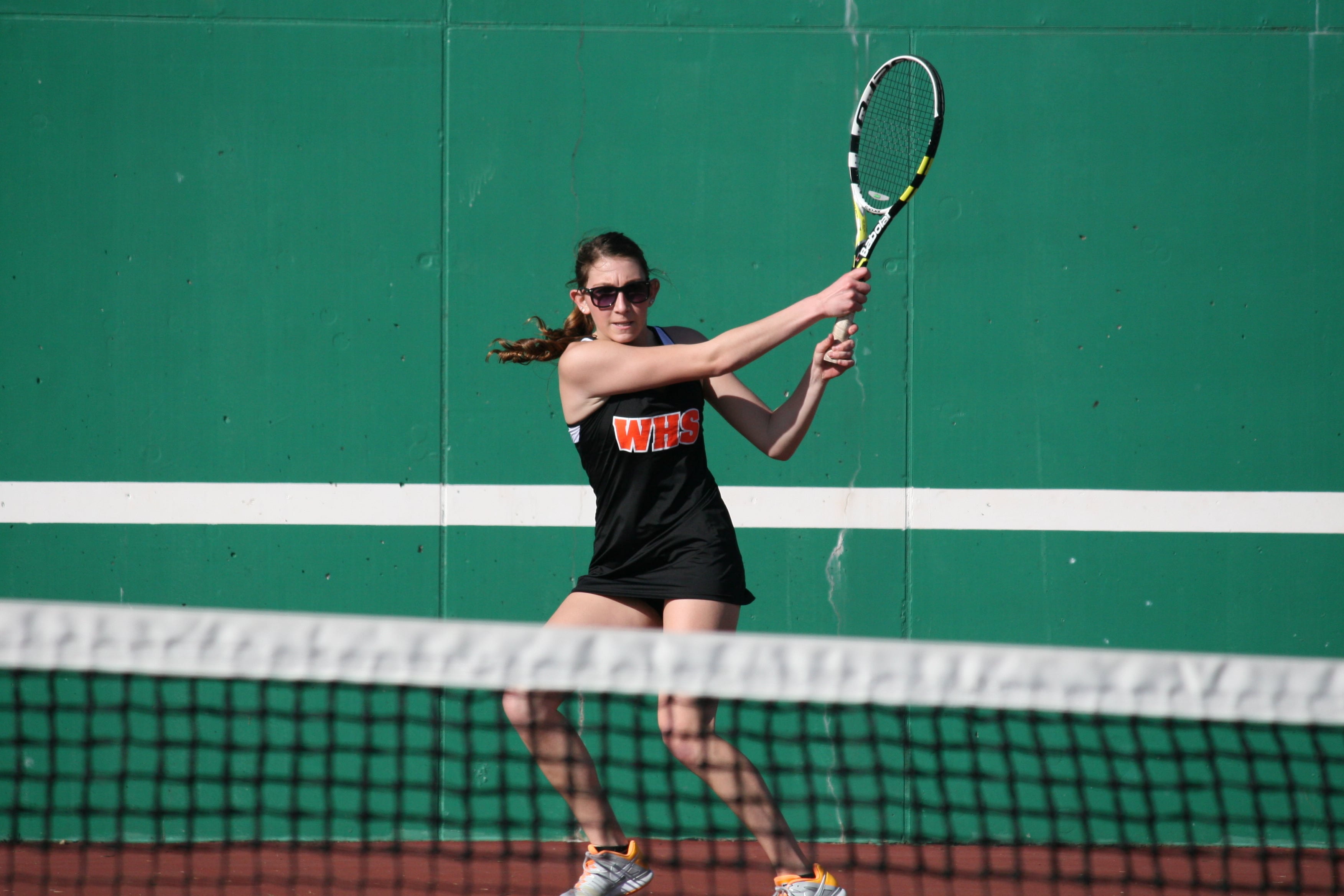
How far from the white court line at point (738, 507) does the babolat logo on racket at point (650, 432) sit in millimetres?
954

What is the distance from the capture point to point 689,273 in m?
3.54

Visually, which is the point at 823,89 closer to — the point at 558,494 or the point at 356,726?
the point at 558,494

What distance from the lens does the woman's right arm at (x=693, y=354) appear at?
7.79ft

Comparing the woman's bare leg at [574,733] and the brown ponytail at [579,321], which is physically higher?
the brown ponytail at [579,321]

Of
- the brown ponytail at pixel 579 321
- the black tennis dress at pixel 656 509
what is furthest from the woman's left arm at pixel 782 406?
the brown ponytail at pixel 579 321

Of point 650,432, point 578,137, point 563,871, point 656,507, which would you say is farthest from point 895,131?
point 563,871

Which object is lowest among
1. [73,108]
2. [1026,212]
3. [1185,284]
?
[1185,284]

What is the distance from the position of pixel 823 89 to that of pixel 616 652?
2.42 meters

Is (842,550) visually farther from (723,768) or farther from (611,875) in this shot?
(611,875)

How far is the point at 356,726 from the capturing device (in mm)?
3350

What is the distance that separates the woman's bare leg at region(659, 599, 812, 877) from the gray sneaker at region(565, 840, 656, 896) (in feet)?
1.01

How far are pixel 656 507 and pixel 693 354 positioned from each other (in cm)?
40

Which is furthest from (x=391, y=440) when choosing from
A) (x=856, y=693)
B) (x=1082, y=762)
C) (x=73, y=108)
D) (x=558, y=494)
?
(x=1082, y=762)

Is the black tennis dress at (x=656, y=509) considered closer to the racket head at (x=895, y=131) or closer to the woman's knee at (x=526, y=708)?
the woman's knee at (x=526, y=708)
